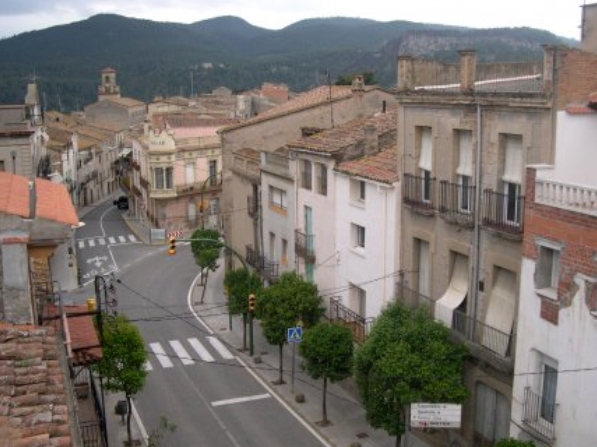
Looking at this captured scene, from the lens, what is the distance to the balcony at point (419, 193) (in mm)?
22984

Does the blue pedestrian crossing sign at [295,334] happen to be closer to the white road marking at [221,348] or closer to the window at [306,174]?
the window at [306,174]

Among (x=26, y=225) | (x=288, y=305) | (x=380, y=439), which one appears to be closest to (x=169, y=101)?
(x=288, y=305)

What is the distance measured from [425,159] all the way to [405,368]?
688cm

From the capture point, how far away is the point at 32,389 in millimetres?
10180

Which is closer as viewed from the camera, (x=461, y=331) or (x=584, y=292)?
(x=584, y=292)

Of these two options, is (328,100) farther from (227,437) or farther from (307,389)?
(227,437)

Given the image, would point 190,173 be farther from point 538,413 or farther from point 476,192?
point 538,413

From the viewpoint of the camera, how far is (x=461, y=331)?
21.7 meters

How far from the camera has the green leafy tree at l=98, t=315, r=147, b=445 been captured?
24.0 m

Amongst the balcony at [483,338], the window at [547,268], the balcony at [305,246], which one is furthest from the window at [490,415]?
the balcony at [305,246]

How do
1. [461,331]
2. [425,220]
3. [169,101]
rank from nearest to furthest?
[461,331], [425,220], [169,101]

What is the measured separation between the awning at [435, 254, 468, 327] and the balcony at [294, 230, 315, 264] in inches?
382

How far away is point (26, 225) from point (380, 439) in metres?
14.7

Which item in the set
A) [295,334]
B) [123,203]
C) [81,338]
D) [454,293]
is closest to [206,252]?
[295,334]
